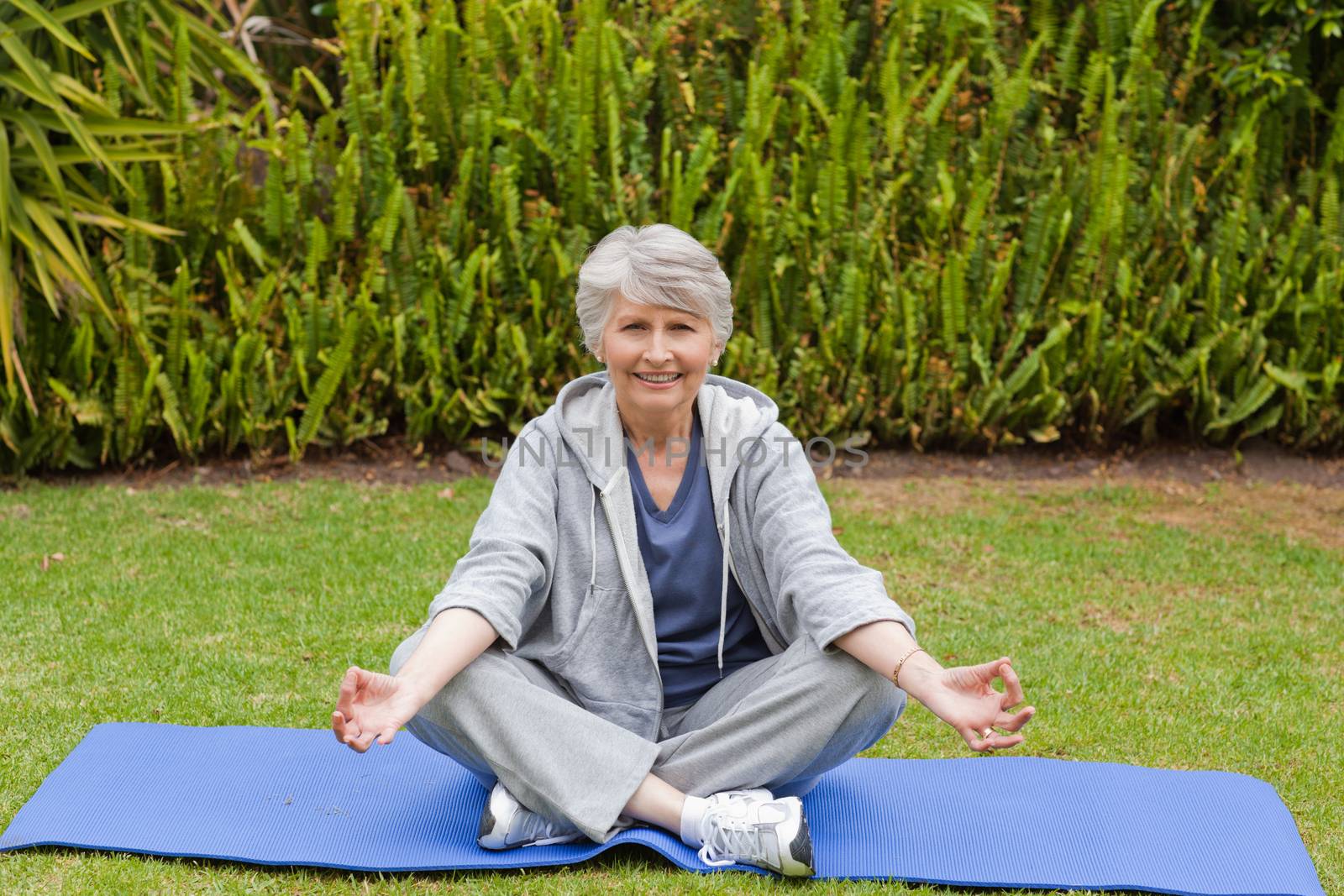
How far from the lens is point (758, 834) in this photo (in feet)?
8.27

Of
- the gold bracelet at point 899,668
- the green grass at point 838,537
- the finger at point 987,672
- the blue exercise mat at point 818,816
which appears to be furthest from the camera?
the green grass at point 838,537

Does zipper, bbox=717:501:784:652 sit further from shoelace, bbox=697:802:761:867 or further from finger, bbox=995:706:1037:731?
finger, bbox=995:706:1037:731

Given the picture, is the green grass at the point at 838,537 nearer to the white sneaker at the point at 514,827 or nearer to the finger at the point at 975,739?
the white sneaker at the point at 514,827

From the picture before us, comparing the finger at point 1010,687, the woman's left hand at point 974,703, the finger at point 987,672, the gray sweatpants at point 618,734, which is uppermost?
the finger at point 1010,687

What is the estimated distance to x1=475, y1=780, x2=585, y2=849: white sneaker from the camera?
2.58m

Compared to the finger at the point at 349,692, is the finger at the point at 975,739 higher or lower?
lower

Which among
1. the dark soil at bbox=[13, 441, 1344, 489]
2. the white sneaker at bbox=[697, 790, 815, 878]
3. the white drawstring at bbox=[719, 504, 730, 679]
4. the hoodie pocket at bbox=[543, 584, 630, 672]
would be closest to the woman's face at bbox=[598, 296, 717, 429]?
the white drawstring at bbox=[719, 504, 730, 679]

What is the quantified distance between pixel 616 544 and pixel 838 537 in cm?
223

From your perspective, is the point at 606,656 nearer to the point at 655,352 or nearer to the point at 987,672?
the point at 655,352

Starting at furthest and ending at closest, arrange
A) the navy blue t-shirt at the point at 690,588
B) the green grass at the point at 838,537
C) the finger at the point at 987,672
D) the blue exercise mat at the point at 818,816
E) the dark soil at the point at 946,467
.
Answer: the dark soil at the point at 946,467 → the green grass at the point at 838,537 → the navy blue t-shirt at the point at 690,588 → the blue exercise mat at the point at 818,816 → the finger at the point at 987,672

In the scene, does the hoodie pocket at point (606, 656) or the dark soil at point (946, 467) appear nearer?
the hoodie pocket at point (606, 656)

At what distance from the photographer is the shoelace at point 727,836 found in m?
2.53

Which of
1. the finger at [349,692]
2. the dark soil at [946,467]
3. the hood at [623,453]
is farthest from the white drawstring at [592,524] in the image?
the dark soil at [946,467]

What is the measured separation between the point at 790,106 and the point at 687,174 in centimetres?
55
